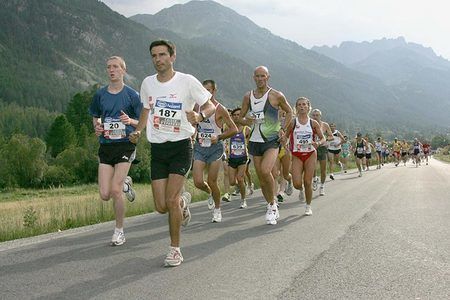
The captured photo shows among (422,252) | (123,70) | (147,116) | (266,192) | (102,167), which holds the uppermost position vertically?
(123,70)

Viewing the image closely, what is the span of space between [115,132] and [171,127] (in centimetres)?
157

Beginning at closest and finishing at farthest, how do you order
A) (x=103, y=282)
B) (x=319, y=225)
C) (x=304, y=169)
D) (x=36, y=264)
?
1. (x=103, y=282)
2. (x=36, y=264)
3. (x=319, y=225)
4. (x=304, y=169)

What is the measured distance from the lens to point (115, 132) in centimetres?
729

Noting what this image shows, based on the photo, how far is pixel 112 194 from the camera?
7137mm

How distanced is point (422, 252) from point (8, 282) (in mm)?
4558

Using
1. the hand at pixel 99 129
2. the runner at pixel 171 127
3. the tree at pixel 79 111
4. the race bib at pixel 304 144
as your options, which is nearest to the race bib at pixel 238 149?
the race bib at pixel 304 144

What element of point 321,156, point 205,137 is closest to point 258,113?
point 205,137

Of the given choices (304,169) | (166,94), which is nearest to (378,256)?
(166,94)

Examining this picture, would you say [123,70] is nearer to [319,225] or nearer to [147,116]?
[147,116]

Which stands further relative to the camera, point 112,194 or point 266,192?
point 266,192

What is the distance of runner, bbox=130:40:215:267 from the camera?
591 centimetres

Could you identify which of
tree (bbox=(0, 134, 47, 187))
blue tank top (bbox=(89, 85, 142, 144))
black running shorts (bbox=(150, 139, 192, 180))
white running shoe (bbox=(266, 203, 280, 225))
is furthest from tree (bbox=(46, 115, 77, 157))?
black running shorts (bbox=(150, 139, 192, 180))

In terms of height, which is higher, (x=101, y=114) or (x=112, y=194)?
(x=101, y=114)

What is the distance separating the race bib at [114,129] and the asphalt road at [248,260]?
A: 4.67ft
